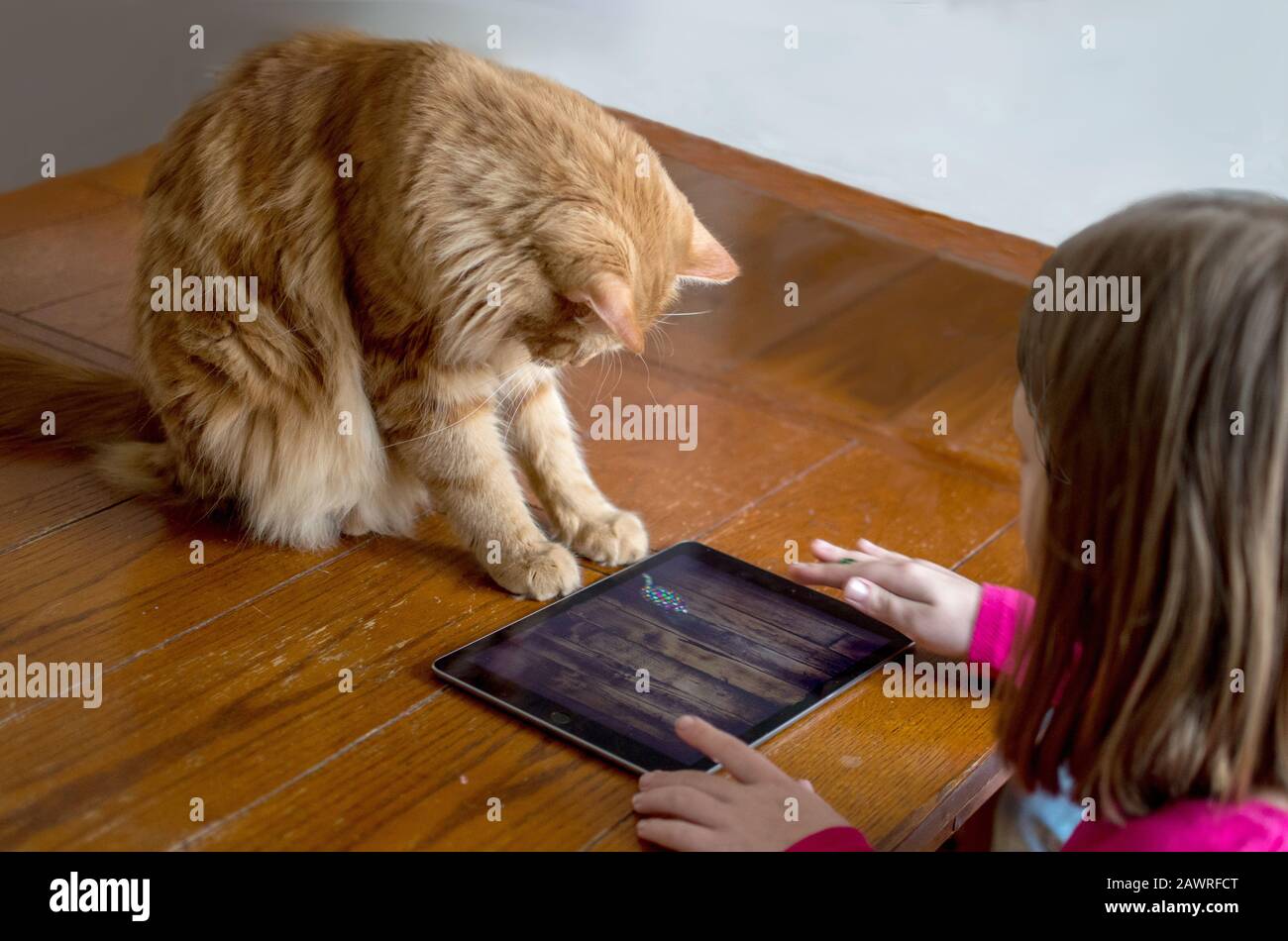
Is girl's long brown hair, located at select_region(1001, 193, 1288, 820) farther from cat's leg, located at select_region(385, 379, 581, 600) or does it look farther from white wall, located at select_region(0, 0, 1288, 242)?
white wall, located at select_region(0, 0, 1288, 242)

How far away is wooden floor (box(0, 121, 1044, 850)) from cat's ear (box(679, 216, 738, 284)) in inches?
14.1

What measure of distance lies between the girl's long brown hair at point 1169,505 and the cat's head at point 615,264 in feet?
1.35

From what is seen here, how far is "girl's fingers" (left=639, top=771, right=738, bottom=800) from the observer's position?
3.52 ft

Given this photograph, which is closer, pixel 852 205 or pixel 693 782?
pixel 693 782

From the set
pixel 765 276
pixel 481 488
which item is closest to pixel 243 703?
pixel 481 488

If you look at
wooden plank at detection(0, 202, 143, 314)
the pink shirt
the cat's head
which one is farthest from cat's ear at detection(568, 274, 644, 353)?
wooden plank at detection(0, 202, 143, 314)

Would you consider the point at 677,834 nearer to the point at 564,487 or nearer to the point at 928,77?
the point at 564,487

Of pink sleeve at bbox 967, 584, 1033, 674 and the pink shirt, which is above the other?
the pink shirt

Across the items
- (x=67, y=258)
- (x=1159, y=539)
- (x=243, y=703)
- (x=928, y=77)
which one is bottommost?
(x=243, y=703)

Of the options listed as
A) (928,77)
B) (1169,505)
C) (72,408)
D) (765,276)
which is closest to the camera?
(1169,505)

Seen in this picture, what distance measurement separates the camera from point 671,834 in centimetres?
107

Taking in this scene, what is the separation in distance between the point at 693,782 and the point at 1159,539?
450 mm

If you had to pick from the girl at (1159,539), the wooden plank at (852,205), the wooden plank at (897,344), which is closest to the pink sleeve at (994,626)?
the girl at (1159,539)

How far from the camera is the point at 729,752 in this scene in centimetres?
111
